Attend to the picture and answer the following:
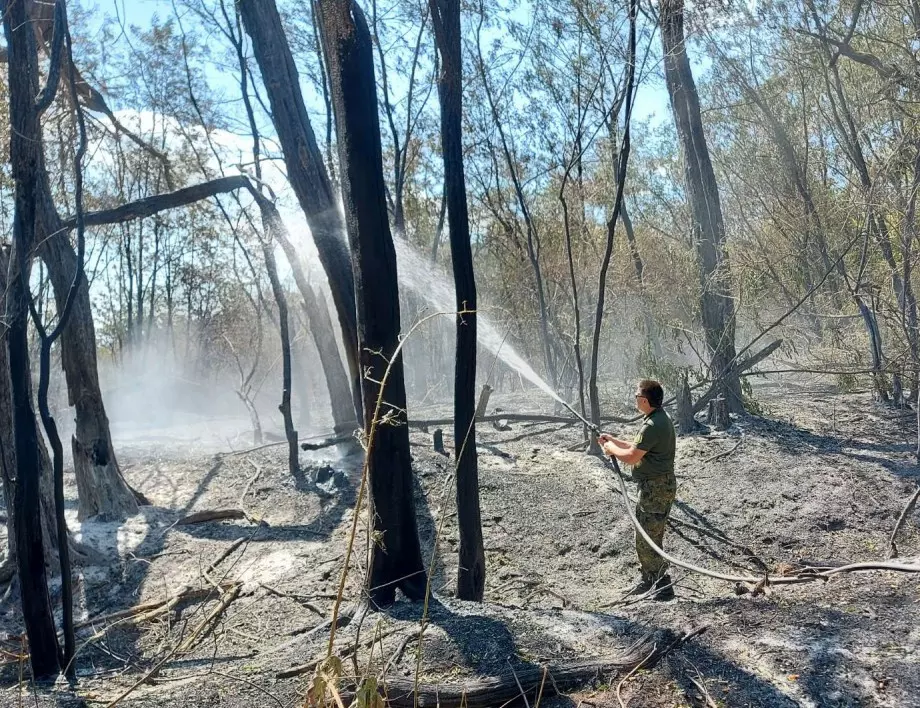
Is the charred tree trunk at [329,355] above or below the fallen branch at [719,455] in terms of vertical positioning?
above

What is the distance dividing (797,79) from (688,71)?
217 centimetres

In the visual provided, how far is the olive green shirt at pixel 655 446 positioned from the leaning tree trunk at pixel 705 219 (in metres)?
4.68

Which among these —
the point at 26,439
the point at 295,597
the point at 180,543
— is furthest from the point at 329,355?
the point at 26,439

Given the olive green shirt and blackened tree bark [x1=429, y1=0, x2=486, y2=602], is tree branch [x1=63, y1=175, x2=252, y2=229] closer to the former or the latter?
blackened tree bark [x1=429, y1=0, x2=486, y2=602]

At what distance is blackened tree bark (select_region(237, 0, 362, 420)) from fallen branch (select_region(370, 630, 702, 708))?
5740 mm

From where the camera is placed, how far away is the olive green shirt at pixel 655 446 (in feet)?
20.3

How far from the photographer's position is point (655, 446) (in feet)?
20.5

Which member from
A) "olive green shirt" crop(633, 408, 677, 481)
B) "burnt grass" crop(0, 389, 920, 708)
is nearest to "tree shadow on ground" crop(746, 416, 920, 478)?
"burnt grass" crop(0, 389, 920, 708)

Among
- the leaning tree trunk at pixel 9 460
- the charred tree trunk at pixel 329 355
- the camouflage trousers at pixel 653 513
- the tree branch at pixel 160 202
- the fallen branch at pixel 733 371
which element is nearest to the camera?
the camouflage trousers at pixel 653 513

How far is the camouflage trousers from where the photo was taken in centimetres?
631

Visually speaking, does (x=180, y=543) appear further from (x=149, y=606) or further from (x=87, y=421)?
(x=87, y=421)

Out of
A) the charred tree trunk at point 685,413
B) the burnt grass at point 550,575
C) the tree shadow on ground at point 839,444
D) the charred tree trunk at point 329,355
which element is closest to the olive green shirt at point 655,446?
the burnt grass at point 550,575

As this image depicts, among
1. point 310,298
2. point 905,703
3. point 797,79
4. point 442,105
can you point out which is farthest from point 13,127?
point 797,79

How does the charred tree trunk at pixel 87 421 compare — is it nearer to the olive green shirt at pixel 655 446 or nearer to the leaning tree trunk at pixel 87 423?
the leaning tree trunk at pixel 87 423
